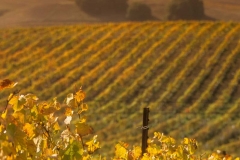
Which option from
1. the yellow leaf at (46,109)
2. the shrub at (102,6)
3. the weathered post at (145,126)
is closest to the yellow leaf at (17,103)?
the yellow leaf at (46,109)

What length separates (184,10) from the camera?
44.4m

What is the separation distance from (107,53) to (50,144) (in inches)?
944

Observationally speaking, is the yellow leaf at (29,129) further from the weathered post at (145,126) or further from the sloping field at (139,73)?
the sloping field at (139,73)

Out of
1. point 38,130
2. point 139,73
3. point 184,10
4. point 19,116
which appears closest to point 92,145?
point 38,130

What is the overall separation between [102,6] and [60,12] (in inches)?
134

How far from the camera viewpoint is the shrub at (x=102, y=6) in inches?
1833

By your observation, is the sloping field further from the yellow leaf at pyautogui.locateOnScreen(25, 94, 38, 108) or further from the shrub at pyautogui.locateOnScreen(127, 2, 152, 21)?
the shrub at pyautogui.locateOnScreen(127, 2, 152, 21)

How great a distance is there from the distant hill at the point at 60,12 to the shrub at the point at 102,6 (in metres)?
0.60

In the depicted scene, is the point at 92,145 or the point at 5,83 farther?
the point at 92,145

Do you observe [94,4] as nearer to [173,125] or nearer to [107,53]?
[107,53]

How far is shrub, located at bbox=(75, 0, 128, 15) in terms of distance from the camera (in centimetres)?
4656

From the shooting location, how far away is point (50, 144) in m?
2.80

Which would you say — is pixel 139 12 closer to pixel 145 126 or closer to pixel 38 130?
pixel 145 126

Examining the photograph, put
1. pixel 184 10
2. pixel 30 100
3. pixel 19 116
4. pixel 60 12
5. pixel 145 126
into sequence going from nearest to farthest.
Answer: pixel 19 116
pixel 30 100
pixel 145 126
pixel 184 10
pixel 60 12
